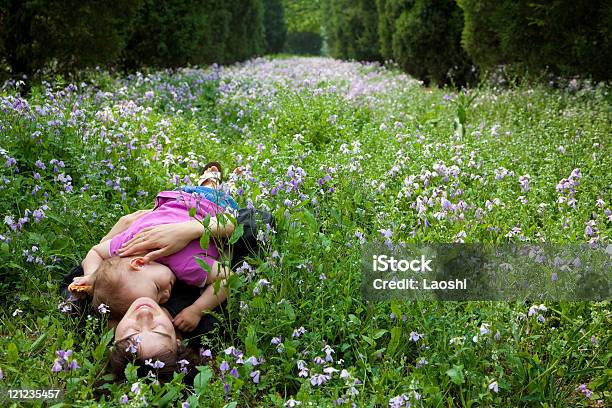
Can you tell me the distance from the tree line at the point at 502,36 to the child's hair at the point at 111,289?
642cm

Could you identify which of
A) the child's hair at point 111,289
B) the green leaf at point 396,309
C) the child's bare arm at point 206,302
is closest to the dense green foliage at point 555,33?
the green leaf at point 396,309

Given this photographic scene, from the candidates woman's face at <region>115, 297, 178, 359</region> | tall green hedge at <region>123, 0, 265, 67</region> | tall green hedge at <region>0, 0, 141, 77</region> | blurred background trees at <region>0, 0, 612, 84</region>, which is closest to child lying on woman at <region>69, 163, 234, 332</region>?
woman's face at <region>115, 297, 178, 359</region>

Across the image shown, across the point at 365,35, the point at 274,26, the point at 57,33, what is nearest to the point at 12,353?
the point at 57,33

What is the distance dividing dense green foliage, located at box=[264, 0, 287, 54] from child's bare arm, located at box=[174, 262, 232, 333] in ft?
98.4

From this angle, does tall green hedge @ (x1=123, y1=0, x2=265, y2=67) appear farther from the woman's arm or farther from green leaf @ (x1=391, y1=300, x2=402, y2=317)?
green leaf @ (x1=391, y1=300, x2=402, y2=317)

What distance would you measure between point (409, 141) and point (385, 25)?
11.3m

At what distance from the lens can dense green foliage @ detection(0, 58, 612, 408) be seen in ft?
9.13

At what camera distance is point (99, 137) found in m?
5.32

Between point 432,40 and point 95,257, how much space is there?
1095cm

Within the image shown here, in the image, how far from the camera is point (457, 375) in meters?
2.66

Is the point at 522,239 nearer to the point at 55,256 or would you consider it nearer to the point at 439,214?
the point at 439,214

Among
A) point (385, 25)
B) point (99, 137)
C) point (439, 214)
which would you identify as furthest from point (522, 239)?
point (385, 25)

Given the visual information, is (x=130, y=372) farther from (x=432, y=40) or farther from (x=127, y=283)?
(x=432, y=40)

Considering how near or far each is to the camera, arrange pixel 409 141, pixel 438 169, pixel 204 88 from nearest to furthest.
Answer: pixel 438 169
pixel 409 141
pixel 204 88
